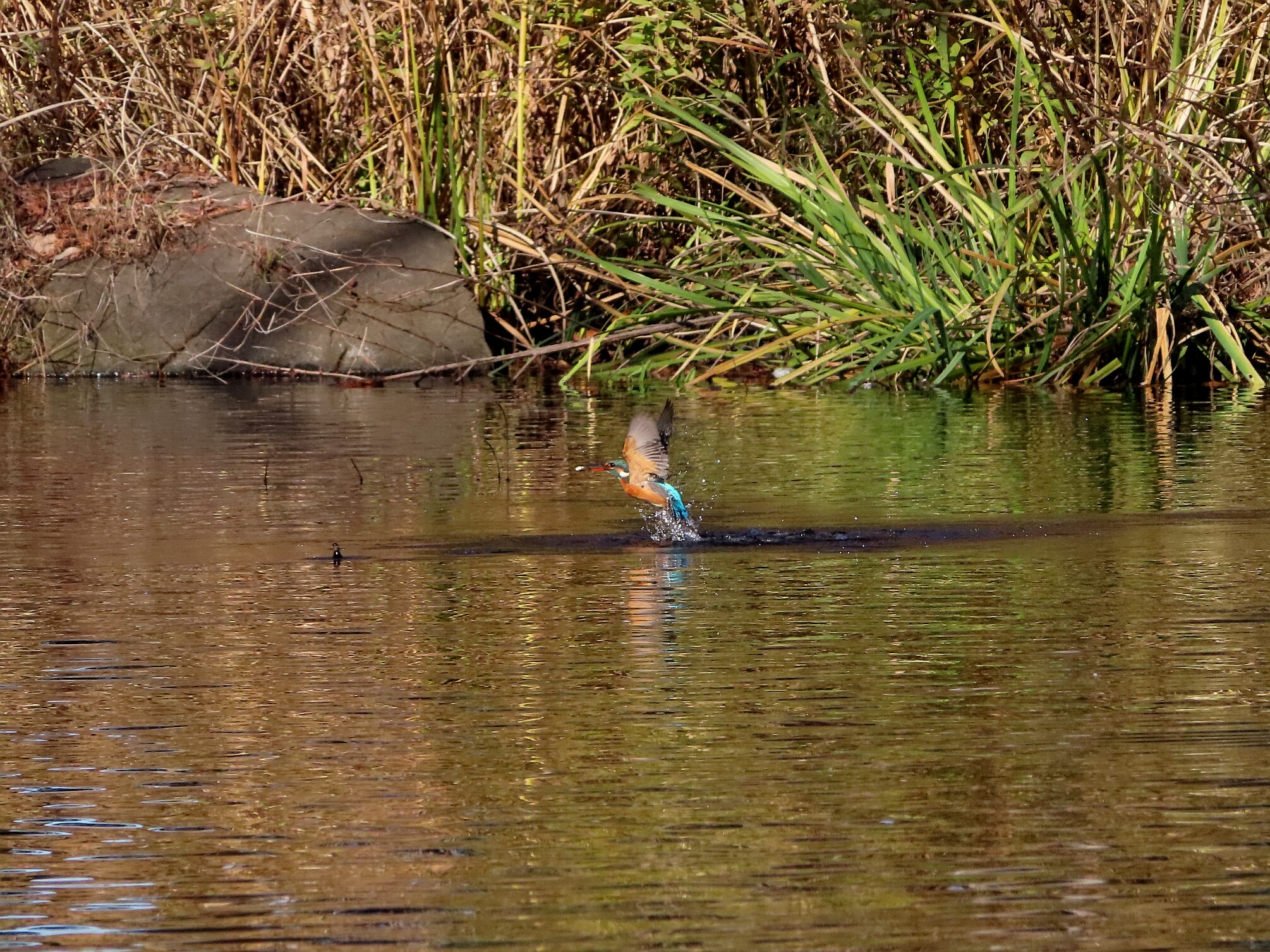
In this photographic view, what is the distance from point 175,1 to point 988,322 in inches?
210

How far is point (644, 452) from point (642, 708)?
2.30 m

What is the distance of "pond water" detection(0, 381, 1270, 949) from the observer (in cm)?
246

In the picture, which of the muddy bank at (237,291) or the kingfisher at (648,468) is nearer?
the kingfisher at (648,468)

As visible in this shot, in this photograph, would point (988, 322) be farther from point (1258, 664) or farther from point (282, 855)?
point (282, 855)

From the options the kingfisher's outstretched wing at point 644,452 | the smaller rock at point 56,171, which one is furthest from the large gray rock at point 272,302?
the kingfisher's outstretched wing at point 644,452

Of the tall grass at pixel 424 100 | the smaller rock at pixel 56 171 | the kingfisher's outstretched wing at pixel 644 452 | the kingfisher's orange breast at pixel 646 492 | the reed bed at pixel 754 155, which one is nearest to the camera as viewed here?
the kingfisher's orange breast at pixel 646 492

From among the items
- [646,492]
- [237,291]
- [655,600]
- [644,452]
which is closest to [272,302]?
[237,291]

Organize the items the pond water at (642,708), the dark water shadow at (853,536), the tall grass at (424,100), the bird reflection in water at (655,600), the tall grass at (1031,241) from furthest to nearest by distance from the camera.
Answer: the tall grass at (424,100) < the tall grass at (1031,241) < the dark water shadow at (853,536) < the bird reflection in water at (655,600) < the pond water at (642,708)

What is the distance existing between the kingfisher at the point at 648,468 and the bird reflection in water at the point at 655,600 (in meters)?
0.22

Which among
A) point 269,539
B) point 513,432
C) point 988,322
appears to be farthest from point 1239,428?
point 269,539

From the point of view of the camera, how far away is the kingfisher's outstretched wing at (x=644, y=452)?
222 inches

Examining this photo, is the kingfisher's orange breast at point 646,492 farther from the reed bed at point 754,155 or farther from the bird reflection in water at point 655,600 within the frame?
the reed bed at point 754,155

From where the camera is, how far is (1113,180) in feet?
31.4

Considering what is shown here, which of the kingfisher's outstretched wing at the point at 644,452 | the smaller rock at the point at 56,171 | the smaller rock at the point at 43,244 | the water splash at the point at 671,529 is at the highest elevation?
the smaller rock at the point at 56,171
